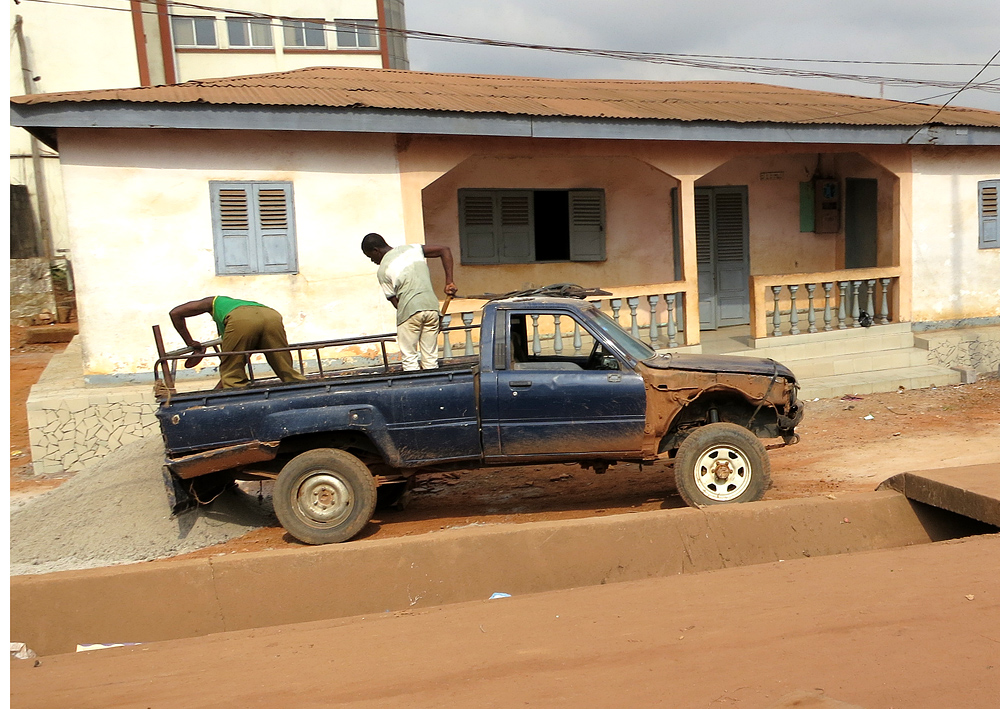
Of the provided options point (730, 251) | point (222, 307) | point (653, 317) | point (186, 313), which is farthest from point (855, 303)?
point (186, 313)

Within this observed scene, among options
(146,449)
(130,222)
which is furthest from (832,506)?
(130,222)

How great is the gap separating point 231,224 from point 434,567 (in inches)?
Answer: 241

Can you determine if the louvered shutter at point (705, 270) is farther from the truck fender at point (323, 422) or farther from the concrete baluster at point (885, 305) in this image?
the truck fender at point (323, 422)

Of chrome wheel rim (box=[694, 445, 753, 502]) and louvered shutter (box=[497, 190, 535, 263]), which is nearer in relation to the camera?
chrome wheel rim (box=[694, 445, 753, 502])

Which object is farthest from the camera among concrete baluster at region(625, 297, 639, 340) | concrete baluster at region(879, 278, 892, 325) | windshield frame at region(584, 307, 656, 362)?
concrete baluster at region(879, 278, 892, 325)


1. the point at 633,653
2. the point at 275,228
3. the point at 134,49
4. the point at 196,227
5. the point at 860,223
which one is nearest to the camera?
the point at 633,653

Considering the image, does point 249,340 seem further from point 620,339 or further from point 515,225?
point 515,225

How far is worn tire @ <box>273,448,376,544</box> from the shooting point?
616 cm

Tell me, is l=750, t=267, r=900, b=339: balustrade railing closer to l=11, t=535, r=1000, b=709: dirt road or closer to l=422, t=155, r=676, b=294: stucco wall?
l=422, t=155, r=676, b=294: stucco wall

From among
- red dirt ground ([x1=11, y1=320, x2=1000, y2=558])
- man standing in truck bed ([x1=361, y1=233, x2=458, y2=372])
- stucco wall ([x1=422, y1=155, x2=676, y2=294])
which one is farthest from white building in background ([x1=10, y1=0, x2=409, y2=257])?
man standing in truck bed ([x1=361, y1=233, x2=458, y2=372])

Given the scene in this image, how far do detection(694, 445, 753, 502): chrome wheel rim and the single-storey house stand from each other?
460cm

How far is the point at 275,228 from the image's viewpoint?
10.2 meters

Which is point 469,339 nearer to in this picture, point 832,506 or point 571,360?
point 571,360

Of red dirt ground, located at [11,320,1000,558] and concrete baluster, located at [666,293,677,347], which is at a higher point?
concrete baluster, located at [666,293,677,347]
